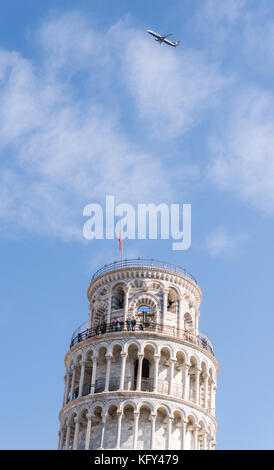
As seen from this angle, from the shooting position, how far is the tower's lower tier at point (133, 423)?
60.7m

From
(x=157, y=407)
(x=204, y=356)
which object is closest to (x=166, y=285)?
(x=204, y=356)

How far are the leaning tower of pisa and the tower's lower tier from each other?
0.09 m

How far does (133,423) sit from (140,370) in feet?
15.8

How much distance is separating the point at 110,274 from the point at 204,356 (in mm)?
13010

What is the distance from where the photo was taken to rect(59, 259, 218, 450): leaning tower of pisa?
61.5 m

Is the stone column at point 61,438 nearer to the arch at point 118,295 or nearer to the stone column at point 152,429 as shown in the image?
the stone column at point 152,429

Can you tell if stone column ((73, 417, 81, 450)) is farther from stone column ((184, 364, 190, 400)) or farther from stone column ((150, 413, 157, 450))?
stone column ((184, 364, 190, 400))

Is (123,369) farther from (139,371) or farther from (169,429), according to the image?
(169,429)

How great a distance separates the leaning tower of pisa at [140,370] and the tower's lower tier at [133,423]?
87 mm

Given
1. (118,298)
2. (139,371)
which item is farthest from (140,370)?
(118,298)

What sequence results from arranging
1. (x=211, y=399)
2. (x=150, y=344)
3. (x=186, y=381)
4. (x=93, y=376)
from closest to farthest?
(x=93, y=376)
(x=186, y=381)
(x=150, y=344)
(x=211, y=399)

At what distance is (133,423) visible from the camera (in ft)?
201

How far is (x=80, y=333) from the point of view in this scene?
69.5m

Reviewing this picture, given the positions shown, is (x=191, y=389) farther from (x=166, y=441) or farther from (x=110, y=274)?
(x=110, y=274)
